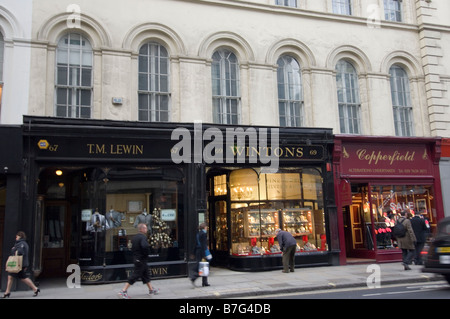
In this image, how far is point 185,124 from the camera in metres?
14.0

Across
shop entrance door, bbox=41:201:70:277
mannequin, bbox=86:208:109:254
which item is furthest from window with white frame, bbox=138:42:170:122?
shop entrance door, bbox=41:201:70:277

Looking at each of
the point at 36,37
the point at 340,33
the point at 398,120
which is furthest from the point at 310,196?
the point at 36,37

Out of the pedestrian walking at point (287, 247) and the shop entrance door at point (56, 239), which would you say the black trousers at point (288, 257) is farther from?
the shop entrance door at point (56, 239)

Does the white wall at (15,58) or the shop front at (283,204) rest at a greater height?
the white wall at (15,58)

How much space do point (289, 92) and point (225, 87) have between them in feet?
8.56

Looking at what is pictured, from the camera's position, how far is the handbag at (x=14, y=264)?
10867mm

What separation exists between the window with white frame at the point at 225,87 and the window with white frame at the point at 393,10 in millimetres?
7389

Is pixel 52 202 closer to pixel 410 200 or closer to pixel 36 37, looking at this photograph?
pixel 36 37

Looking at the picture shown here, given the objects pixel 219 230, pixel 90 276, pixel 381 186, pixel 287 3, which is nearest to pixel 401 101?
pixel 381 186

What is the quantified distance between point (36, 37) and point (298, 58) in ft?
31.0

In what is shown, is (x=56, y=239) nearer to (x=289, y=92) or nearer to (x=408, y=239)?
(x=289, y=92)

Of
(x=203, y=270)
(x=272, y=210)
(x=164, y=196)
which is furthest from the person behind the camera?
(x=272, y=210)

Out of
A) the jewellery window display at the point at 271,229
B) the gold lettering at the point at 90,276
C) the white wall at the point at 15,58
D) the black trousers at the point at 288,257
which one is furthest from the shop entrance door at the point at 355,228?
the white wall at the point at 15,58

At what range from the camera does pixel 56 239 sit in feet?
49.5
